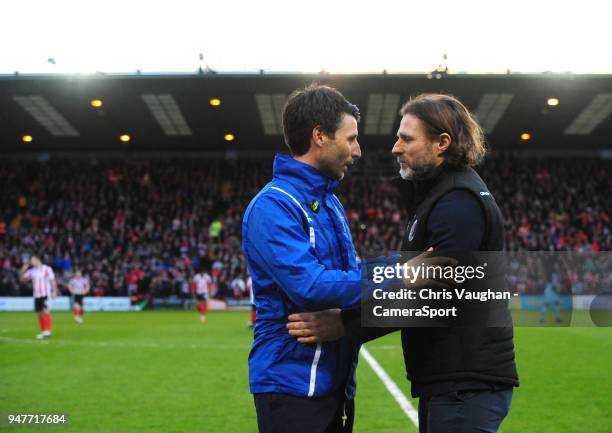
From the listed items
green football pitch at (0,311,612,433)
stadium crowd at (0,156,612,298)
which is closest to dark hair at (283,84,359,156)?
green football pitch at (0,311,612,433)

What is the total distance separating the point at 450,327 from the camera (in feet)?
9.79

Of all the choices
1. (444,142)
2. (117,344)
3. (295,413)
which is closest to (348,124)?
(444,142)

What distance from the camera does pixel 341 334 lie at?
124 inches

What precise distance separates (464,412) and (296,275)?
0.85m

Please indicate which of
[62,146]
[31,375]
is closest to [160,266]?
[62,146]

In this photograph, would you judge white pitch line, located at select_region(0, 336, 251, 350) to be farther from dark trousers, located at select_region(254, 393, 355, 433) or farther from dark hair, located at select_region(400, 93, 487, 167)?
dark hair, located at select_region(400, 93, 487, 167)

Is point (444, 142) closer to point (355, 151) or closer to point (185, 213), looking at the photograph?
point (355, 151)

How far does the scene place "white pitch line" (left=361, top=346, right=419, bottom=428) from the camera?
8786 millimetres

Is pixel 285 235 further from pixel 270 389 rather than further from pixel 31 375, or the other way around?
pixel 31 375

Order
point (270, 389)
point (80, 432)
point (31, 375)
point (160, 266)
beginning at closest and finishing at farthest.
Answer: point (270, 389)
point (80, 432)
point (31, 375)
point (160, 266)

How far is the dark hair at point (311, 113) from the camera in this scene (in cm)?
329

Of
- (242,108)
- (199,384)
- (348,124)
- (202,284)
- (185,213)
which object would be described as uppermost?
(242,108)

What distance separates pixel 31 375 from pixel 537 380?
8.09 m

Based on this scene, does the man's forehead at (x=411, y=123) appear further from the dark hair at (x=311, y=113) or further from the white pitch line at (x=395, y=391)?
the white pitch line at (x=395, y=391)
